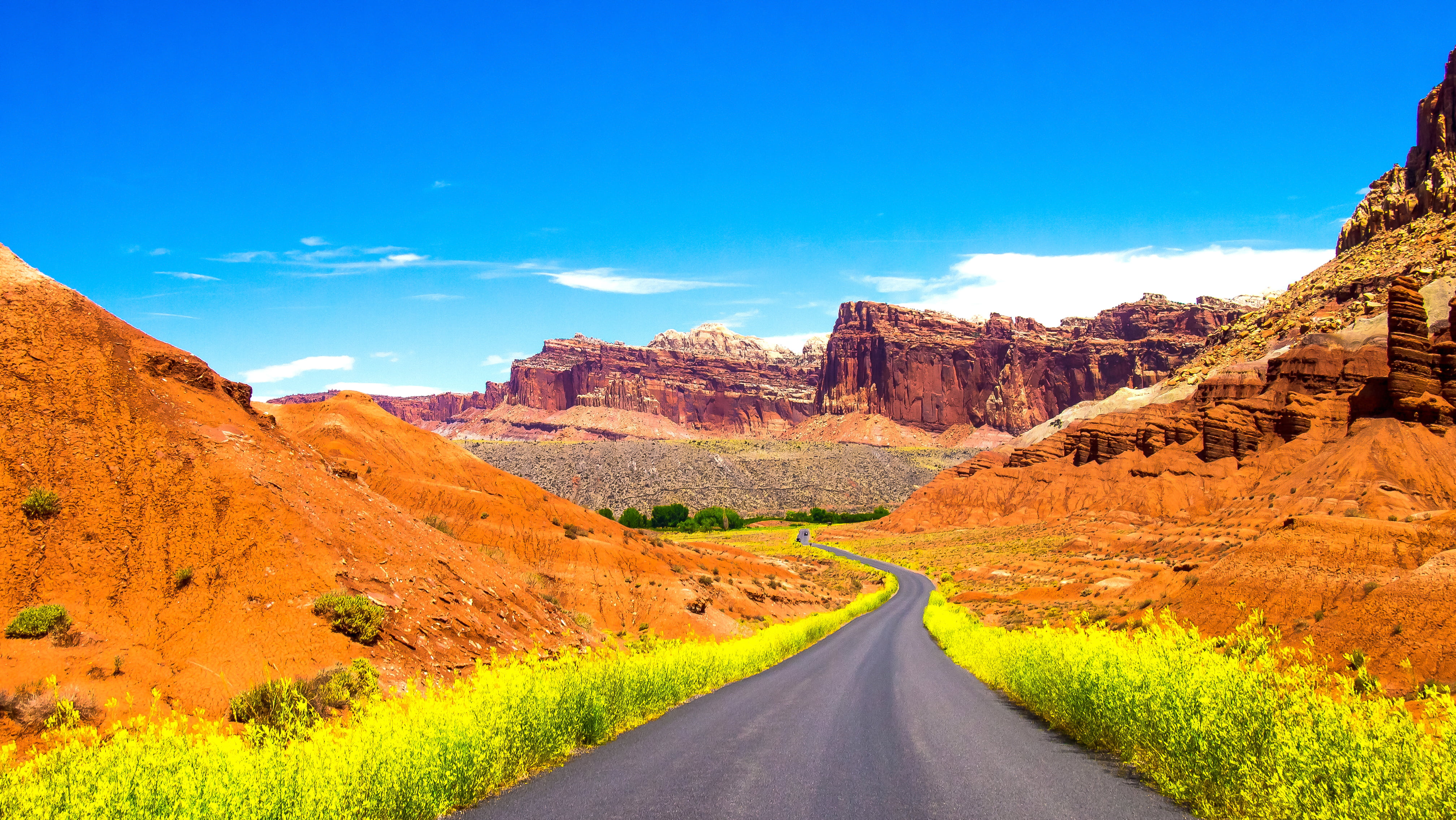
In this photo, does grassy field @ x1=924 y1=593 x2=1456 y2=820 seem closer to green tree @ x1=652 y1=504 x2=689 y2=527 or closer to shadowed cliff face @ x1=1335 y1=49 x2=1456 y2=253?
green tree @ x1=652 y1=504 x2=689 y2=527

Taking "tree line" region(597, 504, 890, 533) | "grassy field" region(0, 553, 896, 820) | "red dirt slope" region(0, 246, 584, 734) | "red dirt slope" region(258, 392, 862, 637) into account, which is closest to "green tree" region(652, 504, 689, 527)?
"tree line" region(597, 504, 890, 533)

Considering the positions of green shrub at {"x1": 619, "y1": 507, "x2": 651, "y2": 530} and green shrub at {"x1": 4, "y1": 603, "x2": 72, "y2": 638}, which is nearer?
green shrub at {"x1": 4, "y1": 603, "x2": 72, "y2": 638}

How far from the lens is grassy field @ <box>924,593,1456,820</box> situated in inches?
251

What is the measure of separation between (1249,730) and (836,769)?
5210mm

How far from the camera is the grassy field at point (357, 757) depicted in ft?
20.4

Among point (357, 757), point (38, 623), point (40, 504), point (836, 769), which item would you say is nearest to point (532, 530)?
point (40, 504)

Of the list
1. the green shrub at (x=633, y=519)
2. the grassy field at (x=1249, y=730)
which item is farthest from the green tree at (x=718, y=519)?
the grassy field at (x=1249, y=730)

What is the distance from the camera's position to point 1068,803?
8867mm

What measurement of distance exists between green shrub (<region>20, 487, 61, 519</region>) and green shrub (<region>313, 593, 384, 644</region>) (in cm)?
503

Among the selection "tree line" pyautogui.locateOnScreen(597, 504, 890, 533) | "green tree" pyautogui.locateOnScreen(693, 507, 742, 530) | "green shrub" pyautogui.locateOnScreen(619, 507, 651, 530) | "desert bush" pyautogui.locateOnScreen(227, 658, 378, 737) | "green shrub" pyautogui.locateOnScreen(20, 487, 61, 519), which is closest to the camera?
"desert bush" pyautogui.locateOnScreen(227, 658, 378, 737)

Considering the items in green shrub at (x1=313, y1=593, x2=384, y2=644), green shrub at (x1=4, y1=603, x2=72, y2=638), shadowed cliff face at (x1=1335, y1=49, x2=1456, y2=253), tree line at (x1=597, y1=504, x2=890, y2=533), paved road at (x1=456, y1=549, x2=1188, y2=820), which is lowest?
tree line at (x1=597, y1=504, x2=890, y2=533)

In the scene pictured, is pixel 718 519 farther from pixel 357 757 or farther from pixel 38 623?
pixel 357 757

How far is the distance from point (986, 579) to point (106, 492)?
60.7 m

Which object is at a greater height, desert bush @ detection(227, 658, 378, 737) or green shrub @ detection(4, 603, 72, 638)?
green shrub @ detection(4, 603, 72, 638)
